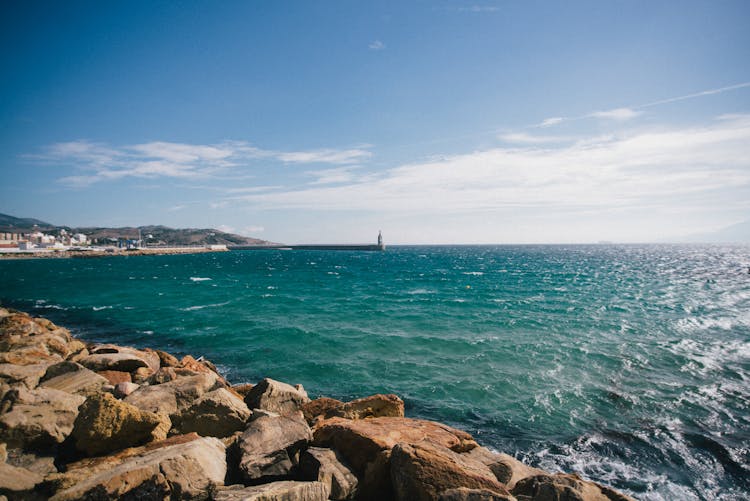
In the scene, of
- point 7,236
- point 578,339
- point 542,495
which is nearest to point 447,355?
point 578,339

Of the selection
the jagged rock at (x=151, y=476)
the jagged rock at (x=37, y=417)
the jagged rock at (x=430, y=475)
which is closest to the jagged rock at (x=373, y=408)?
the jagged rock at (x=430, y=475)

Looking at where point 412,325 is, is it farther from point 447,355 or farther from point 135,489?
point 135,489

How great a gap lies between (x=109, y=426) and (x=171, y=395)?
2.03m

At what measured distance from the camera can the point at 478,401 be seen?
13859 mm

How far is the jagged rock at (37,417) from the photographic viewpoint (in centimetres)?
600

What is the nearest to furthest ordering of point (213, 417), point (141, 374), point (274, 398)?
1. point (213, 417)
2. point (274, 398)
3. point (141, 374)

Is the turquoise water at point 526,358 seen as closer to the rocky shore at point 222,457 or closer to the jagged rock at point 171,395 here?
the rocky shore at point 222,457

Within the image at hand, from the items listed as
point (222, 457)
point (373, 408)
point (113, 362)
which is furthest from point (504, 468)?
point (113, 362)

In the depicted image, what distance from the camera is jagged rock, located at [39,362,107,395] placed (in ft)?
28.2

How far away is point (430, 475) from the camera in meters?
5.31

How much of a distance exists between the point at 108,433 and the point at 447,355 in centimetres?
1551

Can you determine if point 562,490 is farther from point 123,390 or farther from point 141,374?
point 141,374

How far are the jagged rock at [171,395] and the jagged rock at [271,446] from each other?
244 centimetres

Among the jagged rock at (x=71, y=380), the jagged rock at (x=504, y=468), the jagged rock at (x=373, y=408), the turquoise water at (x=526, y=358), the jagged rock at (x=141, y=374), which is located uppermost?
the jagged rock at (x=71, y=380)
